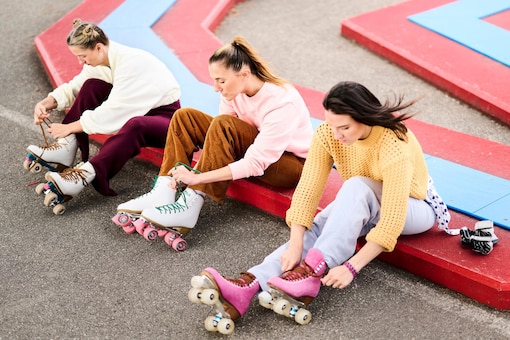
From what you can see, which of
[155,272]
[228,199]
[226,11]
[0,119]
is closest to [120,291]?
[155,272]

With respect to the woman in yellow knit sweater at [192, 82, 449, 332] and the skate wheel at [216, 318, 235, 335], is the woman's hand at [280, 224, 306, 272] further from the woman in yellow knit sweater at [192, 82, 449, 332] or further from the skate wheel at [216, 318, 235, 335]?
the skate wheel at [216, 318, 235, 335]

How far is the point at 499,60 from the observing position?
489 centimetres

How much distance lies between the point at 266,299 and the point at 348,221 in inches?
17.9

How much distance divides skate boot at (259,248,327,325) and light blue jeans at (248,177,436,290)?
0.18 ft

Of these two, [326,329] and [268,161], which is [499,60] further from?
[326,329]

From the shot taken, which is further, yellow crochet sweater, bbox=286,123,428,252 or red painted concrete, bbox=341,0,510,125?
red painted concrete, bbox=341,0,510,125

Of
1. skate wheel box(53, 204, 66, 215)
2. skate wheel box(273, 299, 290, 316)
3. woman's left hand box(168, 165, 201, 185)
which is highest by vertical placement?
woman's left hand box(168, 165, 201, 185)

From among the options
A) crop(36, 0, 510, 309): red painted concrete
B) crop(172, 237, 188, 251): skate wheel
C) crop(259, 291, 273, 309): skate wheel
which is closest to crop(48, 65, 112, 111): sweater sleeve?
crop(36, 0, 510, 309): red painted concrete

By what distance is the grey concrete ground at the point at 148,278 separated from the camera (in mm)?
2809

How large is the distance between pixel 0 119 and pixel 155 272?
7.01ft

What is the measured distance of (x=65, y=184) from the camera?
3602mm

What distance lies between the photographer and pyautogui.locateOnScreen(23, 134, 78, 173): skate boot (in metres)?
3.86

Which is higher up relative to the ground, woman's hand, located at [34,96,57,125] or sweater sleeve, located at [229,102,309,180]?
sweater sleeve, located at [229,102,309,180]

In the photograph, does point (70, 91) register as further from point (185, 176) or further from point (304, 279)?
point (304, 279)
